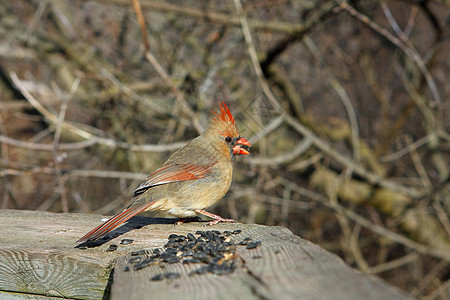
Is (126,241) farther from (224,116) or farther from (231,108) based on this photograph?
(231,108)

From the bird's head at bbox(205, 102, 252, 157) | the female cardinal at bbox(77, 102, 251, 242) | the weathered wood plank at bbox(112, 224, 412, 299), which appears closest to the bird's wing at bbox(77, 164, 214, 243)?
the female cardinal at bbox(77, 102, 251, 242)

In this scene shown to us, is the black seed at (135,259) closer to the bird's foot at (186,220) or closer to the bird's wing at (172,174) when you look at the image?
the bird's foot at (186,220)

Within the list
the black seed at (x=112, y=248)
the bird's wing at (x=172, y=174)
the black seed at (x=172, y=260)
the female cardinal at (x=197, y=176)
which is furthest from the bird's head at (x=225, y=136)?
the black seed at (x=172, y=260)

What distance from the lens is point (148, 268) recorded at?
87.6 inches

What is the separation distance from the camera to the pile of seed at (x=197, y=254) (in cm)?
208

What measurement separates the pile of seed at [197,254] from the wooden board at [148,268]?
37 millimetres

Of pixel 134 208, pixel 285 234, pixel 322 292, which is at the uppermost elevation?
pixel 134 208

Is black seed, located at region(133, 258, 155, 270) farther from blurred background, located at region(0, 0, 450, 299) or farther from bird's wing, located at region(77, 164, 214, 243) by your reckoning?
blurred background, located at region(0, 0, 450, 299)

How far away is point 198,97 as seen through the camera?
20.8ft

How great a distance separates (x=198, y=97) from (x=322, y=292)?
487 centimetres

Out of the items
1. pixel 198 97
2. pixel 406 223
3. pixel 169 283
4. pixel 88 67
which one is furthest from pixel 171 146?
pixel 169 283

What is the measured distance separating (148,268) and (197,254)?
0.73 feet

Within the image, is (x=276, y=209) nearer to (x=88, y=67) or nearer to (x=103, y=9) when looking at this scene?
(x=88, y=67)

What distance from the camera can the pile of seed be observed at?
81.9 inches
